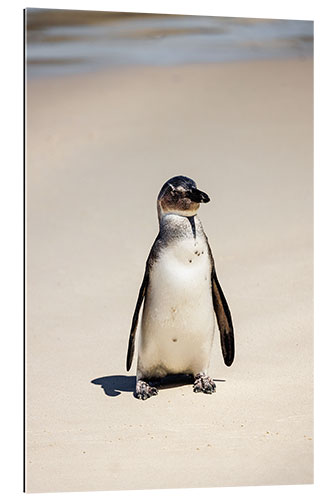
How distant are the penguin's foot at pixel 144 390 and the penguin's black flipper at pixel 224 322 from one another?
0.37m

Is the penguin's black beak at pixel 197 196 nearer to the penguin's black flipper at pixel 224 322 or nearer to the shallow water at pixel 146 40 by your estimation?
the penguin's black flipper at pixel 224 322

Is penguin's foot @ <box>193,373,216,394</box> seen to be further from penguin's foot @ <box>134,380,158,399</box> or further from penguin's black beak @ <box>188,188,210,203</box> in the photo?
penguin's black beak @ <box>188,188,210,203</box>

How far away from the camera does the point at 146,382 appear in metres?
4.74

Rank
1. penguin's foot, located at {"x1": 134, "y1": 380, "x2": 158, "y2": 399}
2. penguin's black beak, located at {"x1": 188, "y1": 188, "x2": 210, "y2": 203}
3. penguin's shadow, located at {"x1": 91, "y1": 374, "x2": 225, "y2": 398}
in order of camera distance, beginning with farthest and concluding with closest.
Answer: penguin's shadow, located at {"x1": 91, "y1": 374, "x2": 225, "y2": 398} → penguin's foot, located at {"x1": 134, "y1": 380, "x2": 158, "y2": 399} → penguin's black beak, located at {"x1": 188, "y1": 188, "x2": 210, "y2": 203}

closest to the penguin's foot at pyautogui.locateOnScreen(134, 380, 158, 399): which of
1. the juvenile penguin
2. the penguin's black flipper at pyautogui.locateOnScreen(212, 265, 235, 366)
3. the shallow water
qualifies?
the juvenile penguin

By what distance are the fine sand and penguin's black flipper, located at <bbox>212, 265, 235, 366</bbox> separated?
155mm

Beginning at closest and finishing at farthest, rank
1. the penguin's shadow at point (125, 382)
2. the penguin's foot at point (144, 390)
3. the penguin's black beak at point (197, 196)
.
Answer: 1. the penguin's black beak at point (197, 196)
2. the penguin's foot at point (144, 390)
3. the penguin's shadow at point (125, 382)

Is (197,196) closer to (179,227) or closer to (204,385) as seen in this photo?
(179,227)

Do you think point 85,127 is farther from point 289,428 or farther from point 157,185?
point 289,428

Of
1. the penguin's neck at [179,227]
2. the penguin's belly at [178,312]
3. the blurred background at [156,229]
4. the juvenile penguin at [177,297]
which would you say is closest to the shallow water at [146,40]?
the blurred background at [156,229]

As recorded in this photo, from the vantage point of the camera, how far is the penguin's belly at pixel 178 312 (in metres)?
4.59

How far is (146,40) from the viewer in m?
4.94

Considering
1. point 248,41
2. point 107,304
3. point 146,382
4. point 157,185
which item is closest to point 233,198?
point 157,185

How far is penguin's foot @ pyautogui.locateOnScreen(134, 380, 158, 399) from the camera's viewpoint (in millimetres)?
4676
